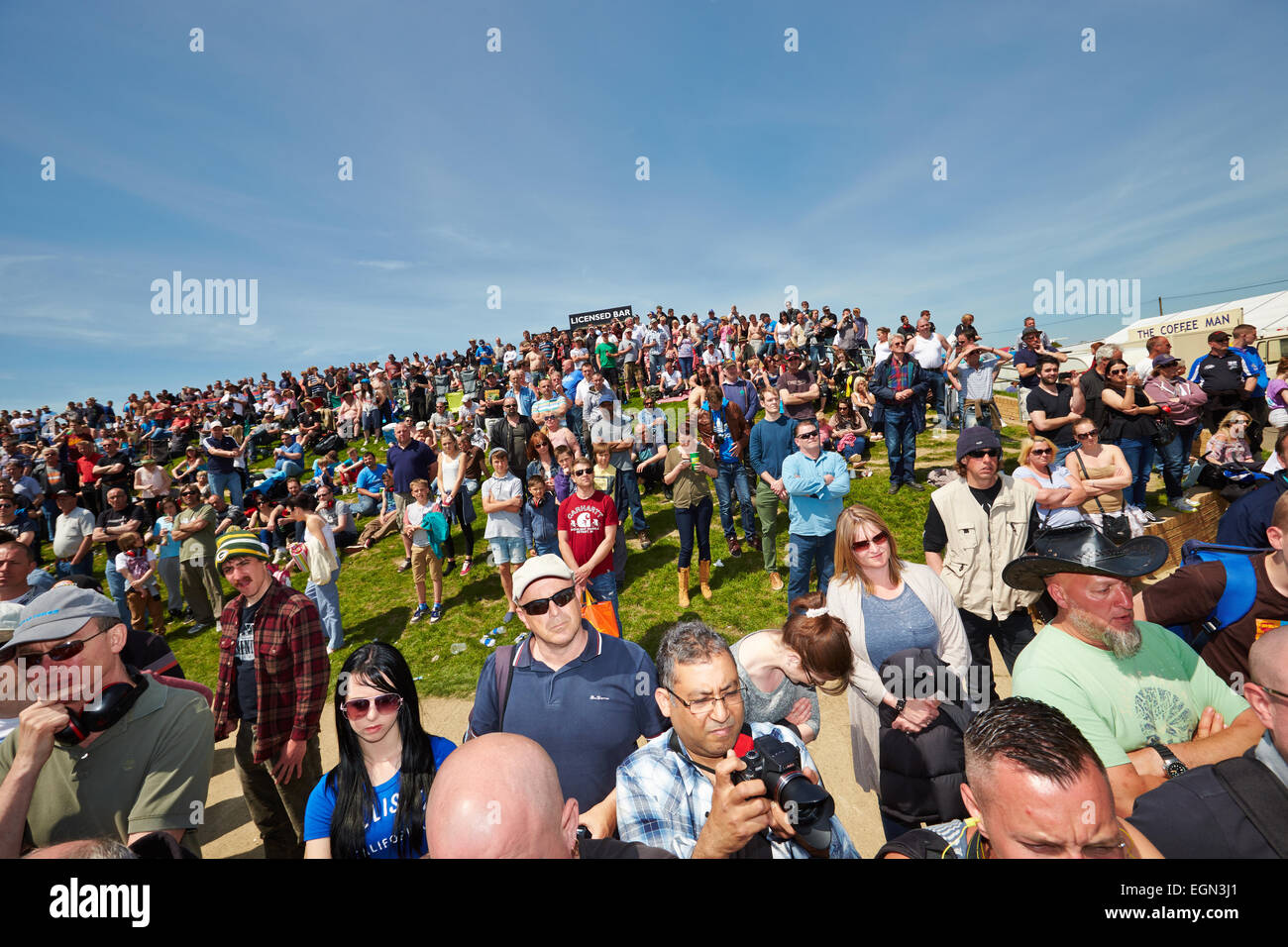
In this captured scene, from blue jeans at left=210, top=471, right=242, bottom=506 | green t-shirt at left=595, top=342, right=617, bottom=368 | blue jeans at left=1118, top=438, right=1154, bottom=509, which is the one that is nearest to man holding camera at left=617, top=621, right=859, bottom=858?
blue jeans at left=1118, top=438, right=1154, bottom=509

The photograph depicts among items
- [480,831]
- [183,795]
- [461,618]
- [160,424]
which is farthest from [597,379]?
[160,424]

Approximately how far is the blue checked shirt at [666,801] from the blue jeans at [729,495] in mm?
6485

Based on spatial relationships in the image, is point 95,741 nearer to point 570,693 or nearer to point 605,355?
point 570,693

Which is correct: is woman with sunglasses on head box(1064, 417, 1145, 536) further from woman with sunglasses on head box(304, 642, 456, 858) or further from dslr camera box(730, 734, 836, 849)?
woman with sunglasses on head box(304, 642, 456, 858)

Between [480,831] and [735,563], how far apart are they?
7.27 meters

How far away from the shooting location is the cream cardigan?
3316 mm

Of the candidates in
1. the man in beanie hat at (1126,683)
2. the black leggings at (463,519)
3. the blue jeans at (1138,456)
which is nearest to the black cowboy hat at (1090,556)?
the man in beanie hat at (1126,683)

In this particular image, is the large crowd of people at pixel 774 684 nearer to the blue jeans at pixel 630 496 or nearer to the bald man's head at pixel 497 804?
the bald man's head at pixel 497 804

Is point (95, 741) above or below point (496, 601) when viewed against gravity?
above

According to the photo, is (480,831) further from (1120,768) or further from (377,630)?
(377,630)

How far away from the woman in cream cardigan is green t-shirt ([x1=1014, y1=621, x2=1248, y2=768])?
2.64 ft

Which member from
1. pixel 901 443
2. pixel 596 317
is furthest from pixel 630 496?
pixel 596 317

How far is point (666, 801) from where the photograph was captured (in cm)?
218

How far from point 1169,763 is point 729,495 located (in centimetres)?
672
